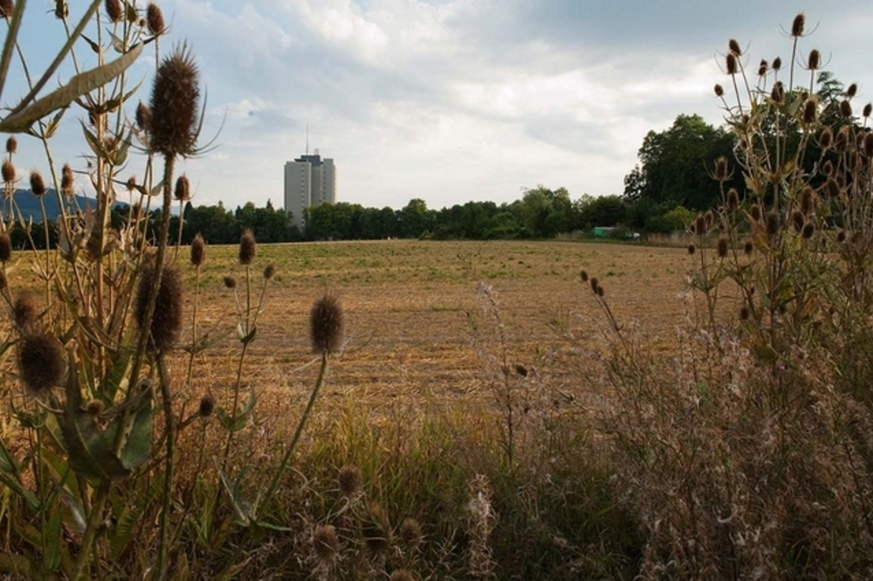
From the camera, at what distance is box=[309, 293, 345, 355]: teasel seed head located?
5.70 feet

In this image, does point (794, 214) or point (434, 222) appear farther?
point (434, 222)

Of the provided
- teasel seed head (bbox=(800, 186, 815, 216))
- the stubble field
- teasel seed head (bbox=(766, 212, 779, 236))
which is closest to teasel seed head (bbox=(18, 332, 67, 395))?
the stubble field

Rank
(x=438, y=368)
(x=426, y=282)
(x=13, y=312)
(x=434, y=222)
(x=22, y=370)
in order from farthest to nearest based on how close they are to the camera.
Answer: (x=434, y=222)
(x=426, y=282)
(x=438, y=368)
(x=13, y=312)
(x=22, y=370)

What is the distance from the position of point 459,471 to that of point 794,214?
8.21 feet

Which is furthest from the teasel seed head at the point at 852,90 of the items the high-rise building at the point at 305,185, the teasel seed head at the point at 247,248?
the high-rise building at the point at 305,185

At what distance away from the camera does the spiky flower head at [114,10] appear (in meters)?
2.44

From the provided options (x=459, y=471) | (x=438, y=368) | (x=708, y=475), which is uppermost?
(x=708, y=475)

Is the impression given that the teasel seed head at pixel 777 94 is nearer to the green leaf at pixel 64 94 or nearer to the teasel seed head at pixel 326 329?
the teasel seed head at pixel 326 329

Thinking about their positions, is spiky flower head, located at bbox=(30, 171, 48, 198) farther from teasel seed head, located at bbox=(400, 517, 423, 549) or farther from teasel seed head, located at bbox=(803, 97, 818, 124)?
teasel seed head, located at bbox=(803, 97, 818, 124)

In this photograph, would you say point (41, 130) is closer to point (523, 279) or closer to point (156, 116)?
point (156, 116)

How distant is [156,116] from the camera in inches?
44.2

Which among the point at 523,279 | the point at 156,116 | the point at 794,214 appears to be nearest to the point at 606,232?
the point at 523,279

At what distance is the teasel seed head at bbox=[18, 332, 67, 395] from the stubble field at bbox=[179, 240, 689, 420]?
37 centimetres

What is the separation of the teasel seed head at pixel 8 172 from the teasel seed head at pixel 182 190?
0.93 meters
